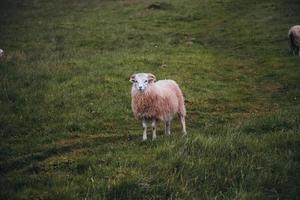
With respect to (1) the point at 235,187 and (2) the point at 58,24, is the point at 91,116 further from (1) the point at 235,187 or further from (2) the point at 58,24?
(2) the point at 58,24

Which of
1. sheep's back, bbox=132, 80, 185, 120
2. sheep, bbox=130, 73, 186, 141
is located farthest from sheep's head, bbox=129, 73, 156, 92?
sheep's back, bbox=132, 80, 185, 120

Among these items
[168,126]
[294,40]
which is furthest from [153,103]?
[294,40]

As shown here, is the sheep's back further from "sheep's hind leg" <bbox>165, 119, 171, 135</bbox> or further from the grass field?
the grass field

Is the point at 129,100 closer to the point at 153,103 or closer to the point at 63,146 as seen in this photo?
the point at 153,103

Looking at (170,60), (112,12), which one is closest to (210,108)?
(170,60)

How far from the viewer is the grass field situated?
8.13m

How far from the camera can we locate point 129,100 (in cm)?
1656

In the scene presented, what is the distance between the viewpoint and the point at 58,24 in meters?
35.5

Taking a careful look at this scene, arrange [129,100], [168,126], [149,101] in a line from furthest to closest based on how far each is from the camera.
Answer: [129,100]
[168,126]
[149,101]

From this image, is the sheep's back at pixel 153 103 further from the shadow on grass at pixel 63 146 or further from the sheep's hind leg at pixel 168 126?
the shadow on grass at pixel 63 146

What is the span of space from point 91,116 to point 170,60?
948 cm

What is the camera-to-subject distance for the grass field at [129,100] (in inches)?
320

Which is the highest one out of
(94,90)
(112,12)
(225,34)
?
(112,12)

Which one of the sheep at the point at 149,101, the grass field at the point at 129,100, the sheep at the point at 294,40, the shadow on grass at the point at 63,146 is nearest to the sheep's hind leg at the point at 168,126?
the sheep at the point at 149,101
